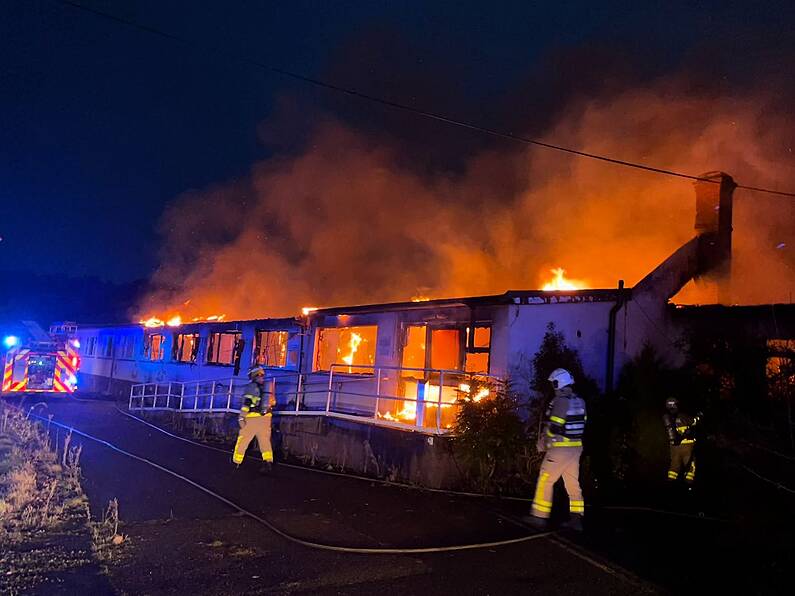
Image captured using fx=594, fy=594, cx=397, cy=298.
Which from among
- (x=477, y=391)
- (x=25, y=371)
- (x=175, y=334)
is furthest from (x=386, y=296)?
(x=477, y=391)

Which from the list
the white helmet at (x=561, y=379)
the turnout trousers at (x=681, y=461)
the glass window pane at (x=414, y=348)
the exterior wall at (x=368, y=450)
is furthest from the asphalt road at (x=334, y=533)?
the glass window pane at (x=414, y=348)

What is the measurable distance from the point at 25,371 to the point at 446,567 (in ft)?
58.7

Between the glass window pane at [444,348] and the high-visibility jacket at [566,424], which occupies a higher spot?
the glass window pane at [444,348]

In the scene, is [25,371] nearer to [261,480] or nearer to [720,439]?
[261,480]

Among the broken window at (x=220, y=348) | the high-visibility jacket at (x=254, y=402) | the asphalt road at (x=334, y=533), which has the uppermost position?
the broken window at (x=220, y=348)

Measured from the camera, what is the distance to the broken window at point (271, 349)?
51.3ft

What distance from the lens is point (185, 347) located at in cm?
2052

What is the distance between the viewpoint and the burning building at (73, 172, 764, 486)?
9.57 meters

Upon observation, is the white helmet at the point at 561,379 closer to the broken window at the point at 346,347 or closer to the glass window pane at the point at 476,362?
the glass window pane at the point at 476,362

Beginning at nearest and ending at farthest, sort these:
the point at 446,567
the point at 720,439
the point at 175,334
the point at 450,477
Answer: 1. the point at 446,567
2. the point at 720,439
3. the point at 450,477
4. the point at 175,334

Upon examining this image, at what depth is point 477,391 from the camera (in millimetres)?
8445

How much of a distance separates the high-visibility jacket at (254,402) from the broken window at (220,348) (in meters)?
9.91

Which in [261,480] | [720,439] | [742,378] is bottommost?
[261,480]

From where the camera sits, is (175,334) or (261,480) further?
(175,334)
